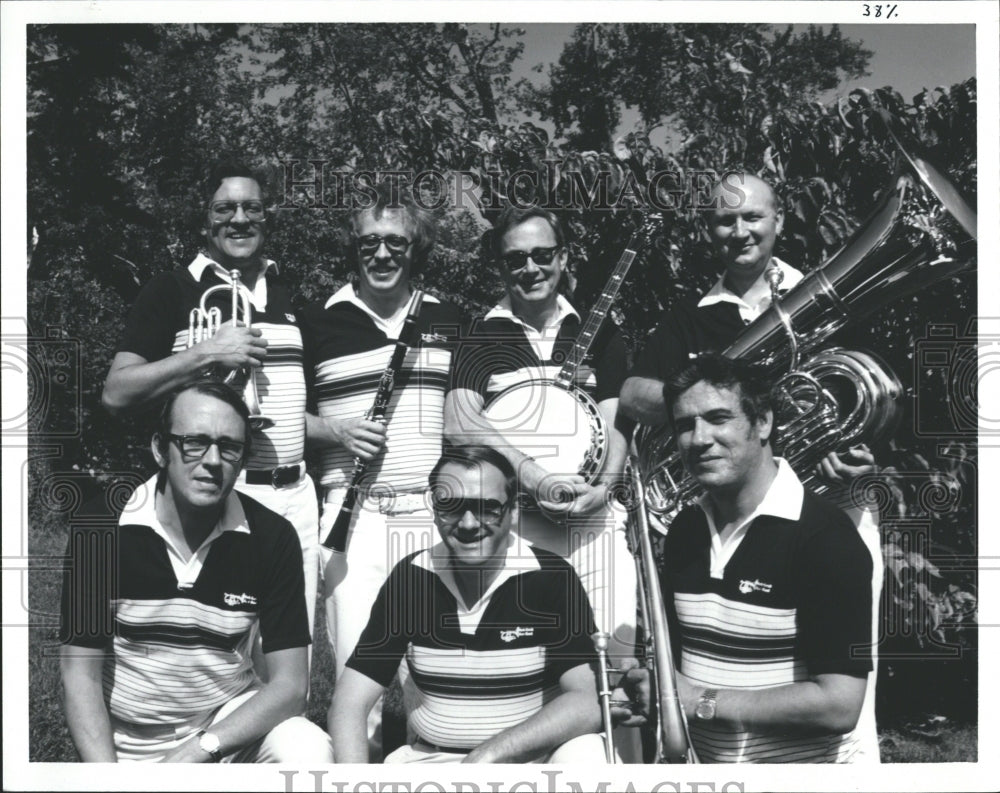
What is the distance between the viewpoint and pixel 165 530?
3.89m

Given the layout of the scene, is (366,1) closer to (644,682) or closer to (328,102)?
(328,102)

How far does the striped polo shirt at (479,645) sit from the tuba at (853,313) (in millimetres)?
949

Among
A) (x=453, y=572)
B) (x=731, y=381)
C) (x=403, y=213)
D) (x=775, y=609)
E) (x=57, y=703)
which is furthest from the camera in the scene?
(x=57, y=703)

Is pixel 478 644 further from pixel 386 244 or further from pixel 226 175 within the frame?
pixel 226 175

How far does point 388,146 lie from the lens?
4023mm

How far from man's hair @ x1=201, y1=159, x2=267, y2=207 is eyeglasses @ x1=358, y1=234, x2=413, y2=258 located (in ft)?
1.31

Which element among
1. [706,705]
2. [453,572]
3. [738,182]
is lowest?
[706,705]

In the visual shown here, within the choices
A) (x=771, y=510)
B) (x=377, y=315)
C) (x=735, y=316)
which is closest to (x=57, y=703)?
(x=377, y=315)

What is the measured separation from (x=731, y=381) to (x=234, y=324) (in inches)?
66.7

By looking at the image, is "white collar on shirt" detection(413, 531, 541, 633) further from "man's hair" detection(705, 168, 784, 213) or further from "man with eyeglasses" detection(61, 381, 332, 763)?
"man's hair" detection(705, 168, 784, 213)

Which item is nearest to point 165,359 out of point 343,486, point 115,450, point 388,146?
point 115,450

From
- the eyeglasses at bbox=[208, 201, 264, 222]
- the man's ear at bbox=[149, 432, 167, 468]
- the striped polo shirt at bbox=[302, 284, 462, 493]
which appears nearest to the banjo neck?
the striped polo shirt at bbox=[302, 284, 462, 493]

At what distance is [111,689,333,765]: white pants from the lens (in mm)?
3791

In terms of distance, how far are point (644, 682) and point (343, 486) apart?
1.21 metres
